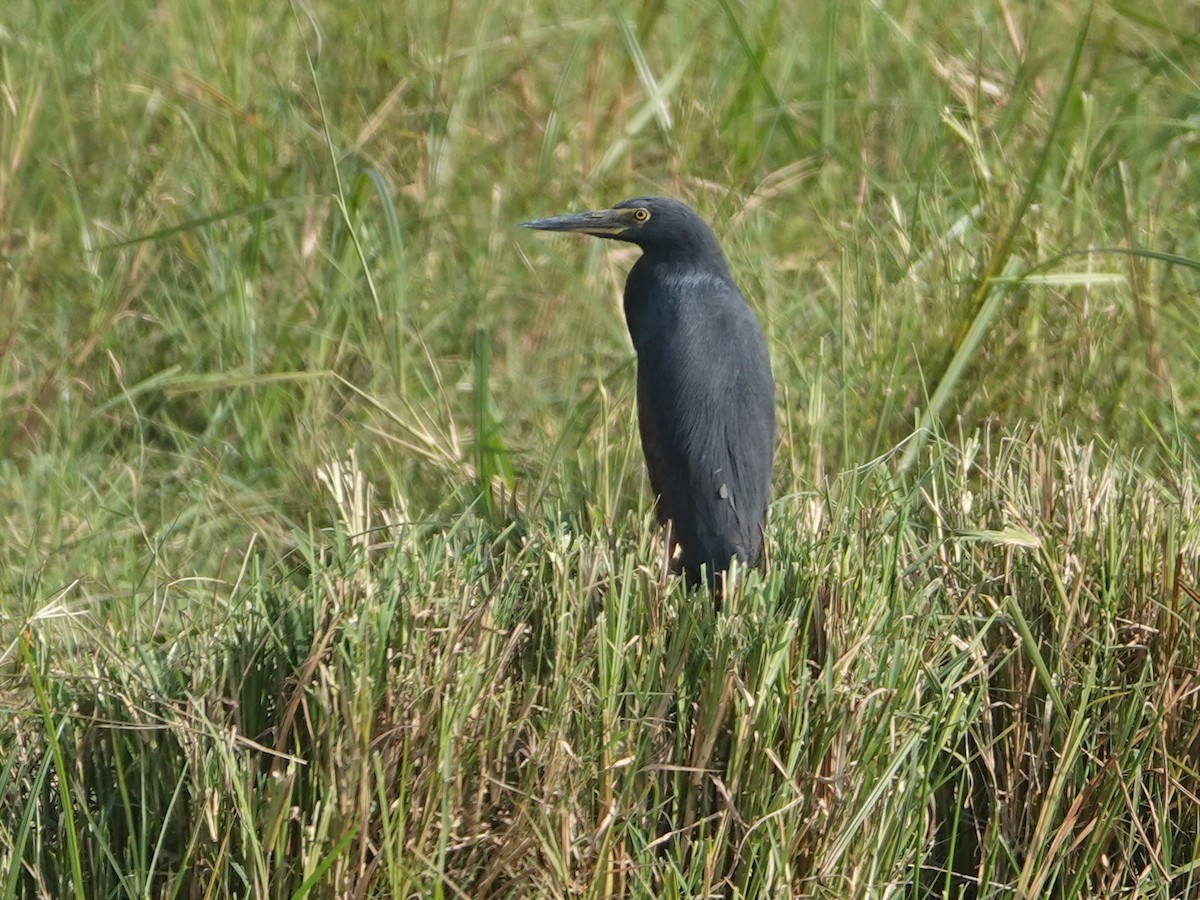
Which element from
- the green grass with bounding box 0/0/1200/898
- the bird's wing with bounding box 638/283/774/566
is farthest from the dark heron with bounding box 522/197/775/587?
the green grass with bounding box 0/0/1200/898

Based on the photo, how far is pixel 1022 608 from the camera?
8.17 ft

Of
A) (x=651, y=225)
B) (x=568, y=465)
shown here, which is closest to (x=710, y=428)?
(x=568, y=465)

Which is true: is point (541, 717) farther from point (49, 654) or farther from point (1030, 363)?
point (1030, 363)

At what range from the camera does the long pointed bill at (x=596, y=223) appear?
3.25m

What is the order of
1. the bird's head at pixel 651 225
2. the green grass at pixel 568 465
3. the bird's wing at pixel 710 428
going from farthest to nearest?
the bird's head at pixel 651 225
the bird's wing at pixel 710 428
the green grass at pixel 568 465

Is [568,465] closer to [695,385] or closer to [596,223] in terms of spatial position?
[695,385]

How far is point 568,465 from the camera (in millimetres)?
3160

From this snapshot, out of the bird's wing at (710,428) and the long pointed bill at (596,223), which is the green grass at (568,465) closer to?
the bird's wing at (710,428)

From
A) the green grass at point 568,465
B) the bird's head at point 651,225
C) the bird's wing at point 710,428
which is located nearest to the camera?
the green grass at point 568,465

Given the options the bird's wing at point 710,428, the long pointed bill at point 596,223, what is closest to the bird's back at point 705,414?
the bird's wing at point 710,428

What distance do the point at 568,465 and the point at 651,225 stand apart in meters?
0.48

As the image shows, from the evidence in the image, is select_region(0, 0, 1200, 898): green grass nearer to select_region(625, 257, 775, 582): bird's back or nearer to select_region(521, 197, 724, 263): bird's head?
select_region(625, 257, 775, 582): bird's back

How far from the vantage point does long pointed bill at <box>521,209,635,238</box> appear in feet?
10.7

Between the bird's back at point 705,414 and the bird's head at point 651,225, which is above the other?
the bird's head at point 651,225
